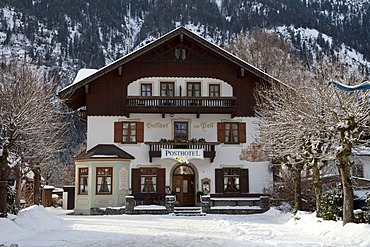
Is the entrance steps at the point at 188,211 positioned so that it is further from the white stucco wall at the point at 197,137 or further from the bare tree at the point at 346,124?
the bare tree at the point at 346,124

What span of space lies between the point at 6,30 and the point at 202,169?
144m

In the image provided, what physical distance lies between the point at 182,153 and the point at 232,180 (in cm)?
368

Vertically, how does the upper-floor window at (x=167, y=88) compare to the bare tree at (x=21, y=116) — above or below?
above

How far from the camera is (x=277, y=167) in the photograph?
31.0m

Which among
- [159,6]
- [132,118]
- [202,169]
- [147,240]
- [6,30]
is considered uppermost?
[159,6]

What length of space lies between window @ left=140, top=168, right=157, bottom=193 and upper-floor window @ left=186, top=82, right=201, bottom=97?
5.13m

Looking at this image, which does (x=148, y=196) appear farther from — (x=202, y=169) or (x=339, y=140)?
(x=339, y=140)

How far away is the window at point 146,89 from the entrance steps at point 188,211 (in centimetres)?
731

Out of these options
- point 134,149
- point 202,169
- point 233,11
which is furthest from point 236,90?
point 233,11

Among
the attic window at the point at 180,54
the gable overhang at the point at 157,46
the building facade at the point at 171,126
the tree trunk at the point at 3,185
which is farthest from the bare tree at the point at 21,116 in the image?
the attic window at the point at 180,54

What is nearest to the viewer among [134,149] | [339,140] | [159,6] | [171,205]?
[339,140]

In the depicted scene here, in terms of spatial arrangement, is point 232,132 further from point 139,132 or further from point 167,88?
point 139,132

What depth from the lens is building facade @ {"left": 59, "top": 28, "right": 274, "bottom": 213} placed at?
97.1ft

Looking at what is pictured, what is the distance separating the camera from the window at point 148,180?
30156mm
